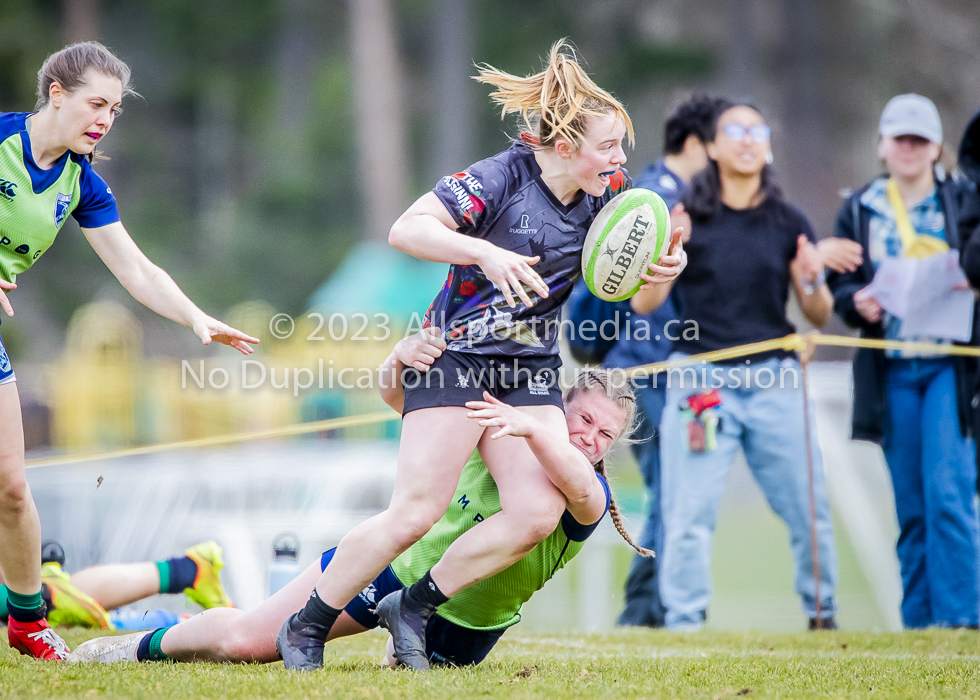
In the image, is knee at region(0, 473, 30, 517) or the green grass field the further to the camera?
knee at region(0, 473, 30, 517)

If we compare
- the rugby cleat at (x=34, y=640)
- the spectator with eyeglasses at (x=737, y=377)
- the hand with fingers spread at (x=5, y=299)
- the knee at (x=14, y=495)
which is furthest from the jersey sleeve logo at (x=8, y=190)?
the spectator with eyeglasses at (x=737, y=377)

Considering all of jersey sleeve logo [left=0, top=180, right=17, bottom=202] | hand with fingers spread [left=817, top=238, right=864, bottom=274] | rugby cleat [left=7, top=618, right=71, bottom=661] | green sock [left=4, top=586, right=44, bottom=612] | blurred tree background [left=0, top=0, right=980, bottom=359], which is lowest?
rugby cleat [left=7, top=618, right=71, bottom=661]

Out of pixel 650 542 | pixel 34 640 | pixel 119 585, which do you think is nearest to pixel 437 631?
pixel 34 640

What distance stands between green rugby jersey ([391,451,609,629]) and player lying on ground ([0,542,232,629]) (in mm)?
1527

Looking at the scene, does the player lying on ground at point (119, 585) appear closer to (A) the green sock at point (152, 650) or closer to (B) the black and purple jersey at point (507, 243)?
(A) the green sock at point (152, 650)

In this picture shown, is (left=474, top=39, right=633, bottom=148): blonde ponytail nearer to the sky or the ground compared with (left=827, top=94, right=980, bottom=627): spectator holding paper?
nearer to the sky

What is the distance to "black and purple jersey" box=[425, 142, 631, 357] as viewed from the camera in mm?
3389

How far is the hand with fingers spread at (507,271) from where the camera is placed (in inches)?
121

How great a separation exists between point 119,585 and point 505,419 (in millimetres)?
2483

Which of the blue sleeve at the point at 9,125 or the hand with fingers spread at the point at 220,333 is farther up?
the blue sleeve at the point at 9,125

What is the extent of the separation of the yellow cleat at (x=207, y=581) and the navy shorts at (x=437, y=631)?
1.55 m

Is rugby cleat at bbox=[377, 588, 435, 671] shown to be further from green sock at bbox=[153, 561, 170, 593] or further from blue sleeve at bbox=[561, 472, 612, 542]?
green sock at bbox=[153, 561, 170, 593]

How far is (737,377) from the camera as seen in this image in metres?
5.24

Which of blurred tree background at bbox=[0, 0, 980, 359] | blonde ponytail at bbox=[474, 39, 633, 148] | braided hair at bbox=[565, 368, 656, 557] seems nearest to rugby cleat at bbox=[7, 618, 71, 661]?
braided hair at bbox=[565, 368, 656, 557]
